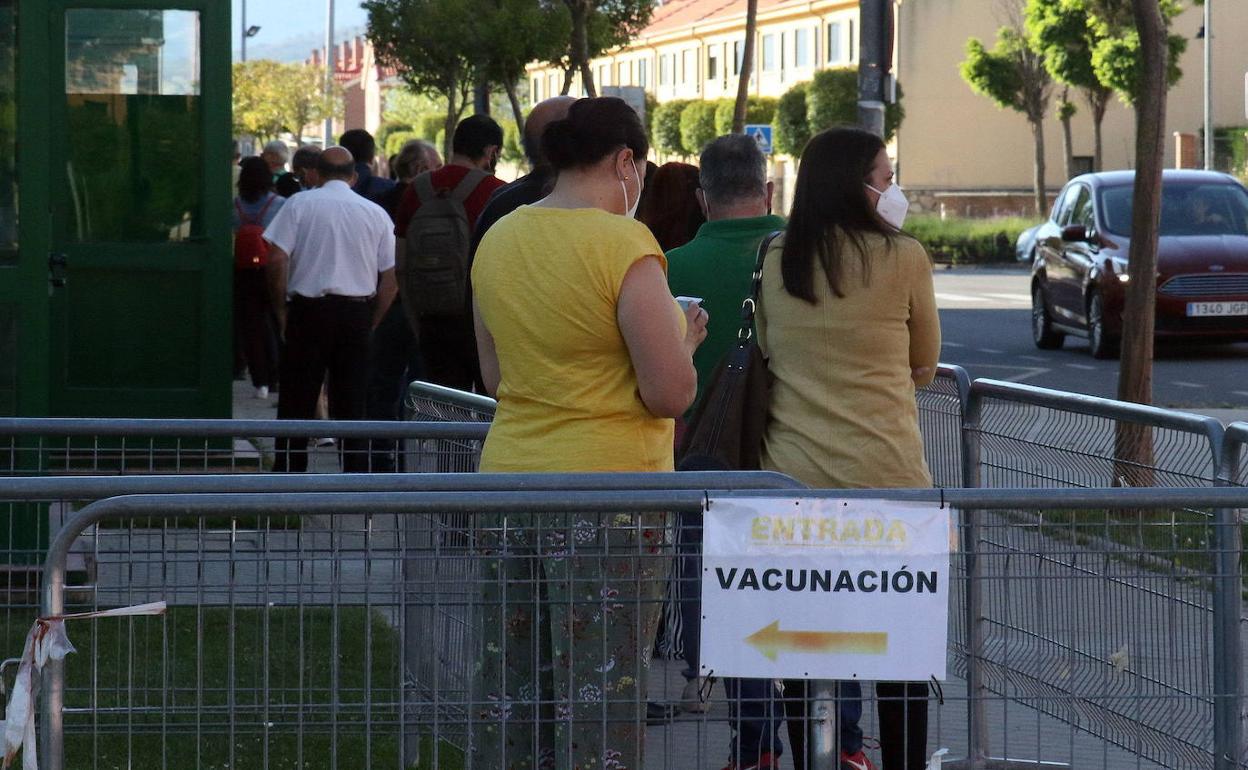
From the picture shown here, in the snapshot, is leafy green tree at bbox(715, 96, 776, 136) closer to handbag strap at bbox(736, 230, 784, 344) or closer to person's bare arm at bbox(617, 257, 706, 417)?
handbag strap at bbox(736, 230, 784, 344)

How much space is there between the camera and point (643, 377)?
13.0 feet

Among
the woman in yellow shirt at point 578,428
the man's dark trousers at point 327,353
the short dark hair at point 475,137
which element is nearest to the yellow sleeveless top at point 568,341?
the woman in yellow shirt at point 578,428

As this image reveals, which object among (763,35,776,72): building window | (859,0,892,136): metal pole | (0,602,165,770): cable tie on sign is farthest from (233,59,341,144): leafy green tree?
(0,602,165,770): cable tie on sign

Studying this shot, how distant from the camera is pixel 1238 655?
3.95m

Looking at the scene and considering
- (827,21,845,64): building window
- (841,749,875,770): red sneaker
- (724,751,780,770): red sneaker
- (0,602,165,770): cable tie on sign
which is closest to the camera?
(0,602,165,770): cable tie on sign

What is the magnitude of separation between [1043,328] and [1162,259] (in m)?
2.41

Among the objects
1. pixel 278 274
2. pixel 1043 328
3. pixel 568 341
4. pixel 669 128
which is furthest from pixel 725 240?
pixel 669 128

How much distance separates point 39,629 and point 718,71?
73.7 meters

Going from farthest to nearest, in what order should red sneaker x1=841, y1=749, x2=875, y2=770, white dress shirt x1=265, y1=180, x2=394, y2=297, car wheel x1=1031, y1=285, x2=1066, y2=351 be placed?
1. car wheel x1=1031, y1=285, x2=1066, y2=351
2. white dress shirt x1=265, y1=180, x2=394, y2=297
3. red sneaker x1=841, y1=749, x2=875, y2=770

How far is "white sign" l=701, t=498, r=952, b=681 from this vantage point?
135 inches

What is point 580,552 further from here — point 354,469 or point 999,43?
point 999,43

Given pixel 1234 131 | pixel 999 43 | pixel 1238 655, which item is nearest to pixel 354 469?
pixel 1238 655

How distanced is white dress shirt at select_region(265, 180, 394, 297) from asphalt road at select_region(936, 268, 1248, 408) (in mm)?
7557

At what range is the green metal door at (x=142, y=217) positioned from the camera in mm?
9969
